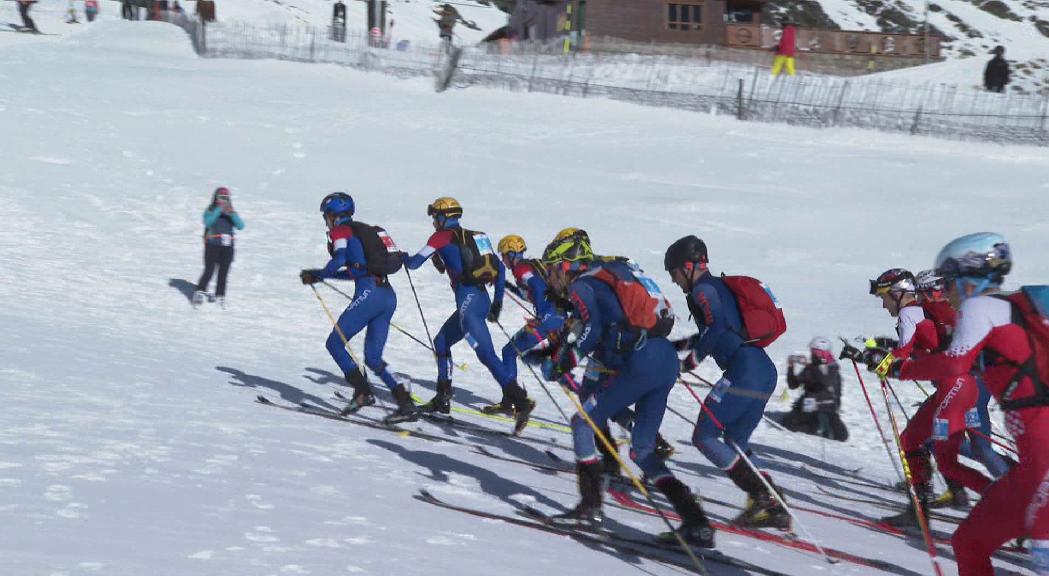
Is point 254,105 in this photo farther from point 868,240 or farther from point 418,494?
point 418,494

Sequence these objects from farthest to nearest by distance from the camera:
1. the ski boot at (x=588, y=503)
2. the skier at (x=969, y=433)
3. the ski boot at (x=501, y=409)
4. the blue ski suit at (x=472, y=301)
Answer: the ski boot at (x=501, y=409) < the blue ski suit at (x=472, y=301) < the skier at (x=969, y=433) < the ski boot at (x=588, y=503)

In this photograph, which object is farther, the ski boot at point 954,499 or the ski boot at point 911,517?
the ski boot at point 954,499

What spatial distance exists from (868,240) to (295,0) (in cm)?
6761

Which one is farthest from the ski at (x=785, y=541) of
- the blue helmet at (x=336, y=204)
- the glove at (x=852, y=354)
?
the blue helmet at (x=336, y=204)

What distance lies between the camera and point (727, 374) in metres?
7.15

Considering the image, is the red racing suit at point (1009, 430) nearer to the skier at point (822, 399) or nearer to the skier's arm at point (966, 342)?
the skier's arm at point (966, 342)

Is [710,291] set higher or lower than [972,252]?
lower

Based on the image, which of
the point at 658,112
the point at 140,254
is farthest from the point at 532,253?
the point at 658,112

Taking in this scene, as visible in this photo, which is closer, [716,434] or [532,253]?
[716,434]

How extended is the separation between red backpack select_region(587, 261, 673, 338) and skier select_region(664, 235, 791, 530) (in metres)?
0.45

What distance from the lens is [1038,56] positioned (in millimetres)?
39125

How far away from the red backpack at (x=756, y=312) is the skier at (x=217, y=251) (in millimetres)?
10487

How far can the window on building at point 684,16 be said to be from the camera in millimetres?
51000

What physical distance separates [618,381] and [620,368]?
7 centimetres
